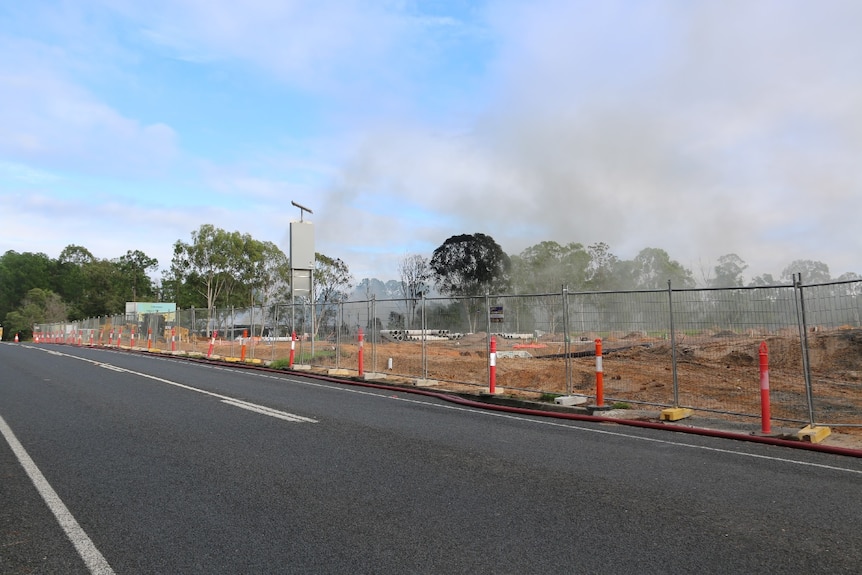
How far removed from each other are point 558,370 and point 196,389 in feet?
34.8

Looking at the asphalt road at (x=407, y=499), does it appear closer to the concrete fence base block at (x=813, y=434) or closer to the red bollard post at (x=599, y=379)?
the concrete fence base block at (x=813, y=434)

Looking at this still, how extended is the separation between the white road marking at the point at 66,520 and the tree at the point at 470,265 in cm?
5828

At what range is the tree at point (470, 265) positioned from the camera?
64.6 metres

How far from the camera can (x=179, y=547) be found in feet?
12.4

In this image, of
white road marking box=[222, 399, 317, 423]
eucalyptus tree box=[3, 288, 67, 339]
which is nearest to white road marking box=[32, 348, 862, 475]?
white road marking box=[222, 399, 317, 423]

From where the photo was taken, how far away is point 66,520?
4316mm

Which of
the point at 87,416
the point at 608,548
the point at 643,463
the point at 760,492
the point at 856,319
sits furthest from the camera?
the point at 87,416

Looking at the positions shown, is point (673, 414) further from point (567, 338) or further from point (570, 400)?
point (567, 338)

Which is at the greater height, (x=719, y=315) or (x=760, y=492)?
(x=719, y=315)

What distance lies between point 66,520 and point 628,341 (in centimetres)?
967

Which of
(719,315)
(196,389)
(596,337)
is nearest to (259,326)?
(196,389)

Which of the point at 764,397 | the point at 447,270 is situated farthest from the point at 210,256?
the point at 764,397

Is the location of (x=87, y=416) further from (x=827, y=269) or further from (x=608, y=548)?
(x=827, y=269)

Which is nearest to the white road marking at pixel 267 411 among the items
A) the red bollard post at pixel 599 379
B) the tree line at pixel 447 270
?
the red bollard post at pixel 599 379
